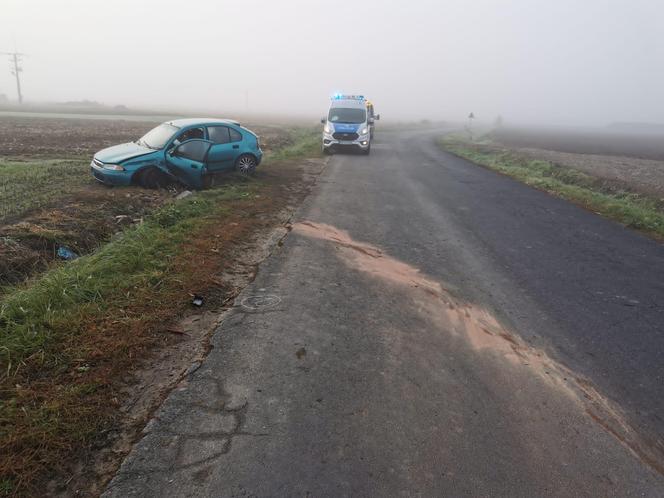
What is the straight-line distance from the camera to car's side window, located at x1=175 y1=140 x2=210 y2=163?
10.3m

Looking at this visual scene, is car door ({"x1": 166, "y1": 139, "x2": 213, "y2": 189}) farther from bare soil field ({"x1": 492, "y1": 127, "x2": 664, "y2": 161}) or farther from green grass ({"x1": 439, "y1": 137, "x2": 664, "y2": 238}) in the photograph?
bare soil field ({"x1": 492, "y1": 127, "x2": 664, "y2": 161})

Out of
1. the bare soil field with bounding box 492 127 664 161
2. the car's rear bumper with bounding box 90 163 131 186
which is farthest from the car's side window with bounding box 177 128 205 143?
the bare soil field with bounding box 492 127 664 161

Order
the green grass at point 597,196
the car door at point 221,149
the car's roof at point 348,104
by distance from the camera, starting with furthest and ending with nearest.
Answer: the car's roof at point 348,104
the car door at point 221,149
the green grass at point 597,196

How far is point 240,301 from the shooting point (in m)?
4.93

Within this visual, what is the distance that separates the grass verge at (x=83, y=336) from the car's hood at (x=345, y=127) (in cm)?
1427

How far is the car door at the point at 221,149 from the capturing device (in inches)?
439

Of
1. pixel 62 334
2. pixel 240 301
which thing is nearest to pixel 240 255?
pixel 240 301

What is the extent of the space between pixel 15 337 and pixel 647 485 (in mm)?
5080

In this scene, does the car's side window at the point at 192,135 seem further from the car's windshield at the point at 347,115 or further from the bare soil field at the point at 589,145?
the bare soil field at the point at 589,145

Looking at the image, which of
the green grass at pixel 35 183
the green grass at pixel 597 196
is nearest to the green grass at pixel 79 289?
the green grass at pixel 35 183

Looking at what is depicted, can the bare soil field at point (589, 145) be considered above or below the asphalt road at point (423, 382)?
above

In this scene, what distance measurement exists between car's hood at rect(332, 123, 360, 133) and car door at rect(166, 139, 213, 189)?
1035cm

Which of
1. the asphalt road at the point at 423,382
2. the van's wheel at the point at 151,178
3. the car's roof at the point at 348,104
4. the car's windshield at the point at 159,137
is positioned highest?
the car's roof at the point at 348,104

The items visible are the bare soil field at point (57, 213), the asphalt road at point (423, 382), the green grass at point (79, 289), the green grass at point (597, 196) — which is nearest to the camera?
the asphalt road at point (423, 382)
